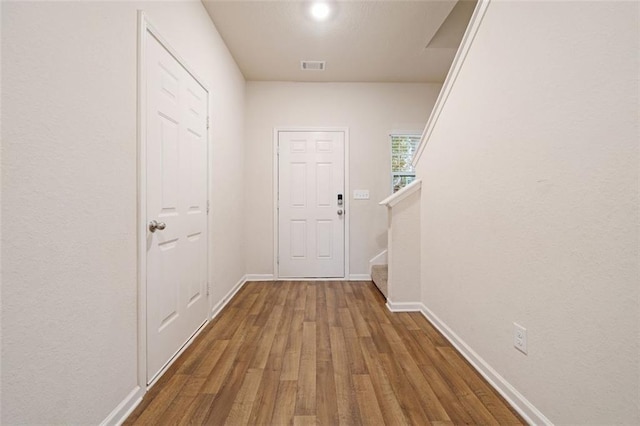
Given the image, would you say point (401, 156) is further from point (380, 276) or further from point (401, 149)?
point (380, 276)

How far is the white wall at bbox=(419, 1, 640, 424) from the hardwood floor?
31cm

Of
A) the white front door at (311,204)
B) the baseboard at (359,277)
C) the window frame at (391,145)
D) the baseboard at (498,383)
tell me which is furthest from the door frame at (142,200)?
the window frame at (391,145)

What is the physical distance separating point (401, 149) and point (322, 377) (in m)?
3.24

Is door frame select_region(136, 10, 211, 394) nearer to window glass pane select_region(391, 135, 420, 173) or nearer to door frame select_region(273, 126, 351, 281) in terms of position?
door frame select_region(273, 126, 351, 281)

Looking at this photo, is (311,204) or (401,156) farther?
(401,156)

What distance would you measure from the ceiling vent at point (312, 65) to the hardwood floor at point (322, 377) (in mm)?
2868

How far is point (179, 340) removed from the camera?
1974 mm

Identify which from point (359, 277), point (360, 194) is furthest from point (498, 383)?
point (360, 194)

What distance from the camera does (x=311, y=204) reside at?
12.9 feet

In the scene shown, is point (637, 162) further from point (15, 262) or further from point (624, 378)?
point (15, 262)

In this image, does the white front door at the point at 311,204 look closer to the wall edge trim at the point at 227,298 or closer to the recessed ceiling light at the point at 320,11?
the wall edge trim at the point at 227,298

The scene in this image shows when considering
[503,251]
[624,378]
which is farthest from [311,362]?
[624,378]

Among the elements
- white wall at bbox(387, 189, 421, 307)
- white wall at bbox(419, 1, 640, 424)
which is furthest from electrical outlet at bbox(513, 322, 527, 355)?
white wall at bbox(387, 189, 421, 307)

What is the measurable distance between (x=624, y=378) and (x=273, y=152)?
3.69m
